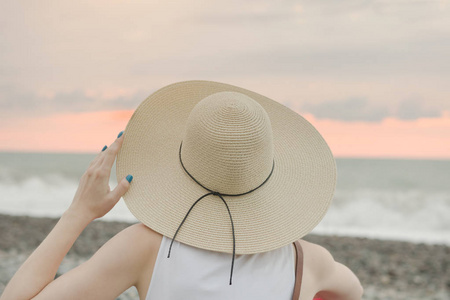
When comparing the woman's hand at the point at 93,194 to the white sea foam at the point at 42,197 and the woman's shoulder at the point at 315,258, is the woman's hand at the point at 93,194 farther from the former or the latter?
the white sea foam at the point at 42,197

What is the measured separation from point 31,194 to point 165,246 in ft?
67.2

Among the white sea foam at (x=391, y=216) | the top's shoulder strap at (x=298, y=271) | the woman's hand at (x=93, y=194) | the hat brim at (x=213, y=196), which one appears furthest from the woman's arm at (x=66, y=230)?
the white sea foam at (x=391, y=216)

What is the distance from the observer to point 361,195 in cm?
1808

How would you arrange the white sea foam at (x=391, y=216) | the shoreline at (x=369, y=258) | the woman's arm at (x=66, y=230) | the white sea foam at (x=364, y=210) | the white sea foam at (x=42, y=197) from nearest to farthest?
the woman's arm at (x=66, y=230), the shoreline at (x=369, y=258), the white sea foam at (x=391, y=216), the white sea foam at (x=364, y=210), the white sea foam at (x=42, y=197)

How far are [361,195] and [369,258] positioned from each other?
1138 centimetres

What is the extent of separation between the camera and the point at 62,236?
49.0 inches

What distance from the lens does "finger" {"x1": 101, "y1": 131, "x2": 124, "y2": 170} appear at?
1283 mm

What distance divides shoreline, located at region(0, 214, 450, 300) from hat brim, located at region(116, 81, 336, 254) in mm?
2937

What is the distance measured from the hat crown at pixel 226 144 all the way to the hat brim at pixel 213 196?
0.16ft

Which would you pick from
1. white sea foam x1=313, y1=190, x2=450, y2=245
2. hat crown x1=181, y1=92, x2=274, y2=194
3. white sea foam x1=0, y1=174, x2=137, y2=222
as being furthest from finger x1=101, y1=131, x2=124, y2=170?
white sea foam x1=0, y1=174, x2=137, y2=222

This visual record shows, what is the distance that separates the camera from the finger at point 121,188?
1.30 metres

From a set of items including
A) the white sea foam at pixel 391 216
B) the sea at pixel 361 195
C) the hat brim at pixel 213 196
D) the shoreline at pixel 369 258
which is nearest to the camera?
the hat brim at pixel 213 196

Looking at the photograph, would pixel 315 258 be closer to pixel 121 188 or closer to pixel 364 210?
pixel 121 188

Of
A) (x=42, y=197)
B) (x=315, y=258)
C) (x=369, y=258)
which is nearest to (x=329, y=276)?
(x=315, y=258)
